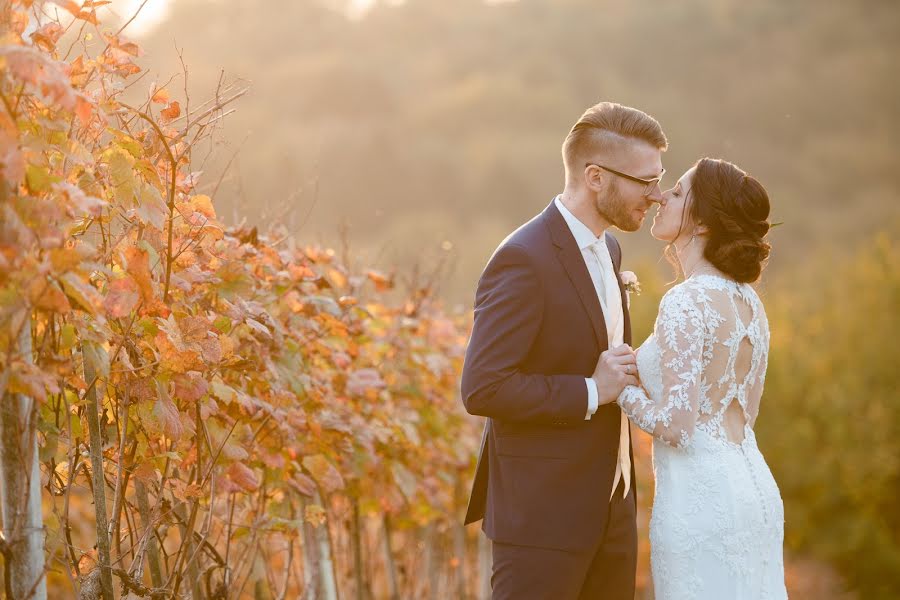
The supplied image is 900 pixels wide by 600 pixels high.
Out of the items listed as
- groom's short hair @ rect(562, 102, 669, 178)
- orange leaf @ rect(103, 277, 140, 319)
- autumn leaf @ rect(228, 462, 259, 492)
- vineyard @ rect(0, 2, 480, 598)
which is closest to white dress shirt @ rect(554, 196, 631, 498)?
groom's short hair @ rect(562, 102, 669, 178)

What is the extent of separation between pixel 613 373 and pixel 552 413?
0.27 metres

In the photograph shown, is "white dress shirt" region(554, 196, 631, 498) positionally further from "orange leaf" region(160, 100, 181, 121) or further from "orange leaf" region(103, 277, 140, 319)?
"orange leaf" region(103, 277, 140, 319)

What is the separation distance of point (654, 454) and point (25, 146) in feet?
7.36

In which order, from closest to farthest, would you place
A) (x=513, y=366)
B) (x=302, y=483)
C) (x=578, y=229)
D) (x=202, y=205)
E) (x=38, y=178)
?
(x=38, y=178), (x=202, y=205), (x=513, y=366), (x=578, y=229), (x=302, y=483)

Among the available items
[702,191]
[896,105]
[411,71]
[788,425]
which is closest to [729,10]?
[896,105]

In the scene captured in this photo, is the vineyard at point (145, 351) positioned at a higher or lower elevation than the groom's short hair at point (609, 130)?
lower

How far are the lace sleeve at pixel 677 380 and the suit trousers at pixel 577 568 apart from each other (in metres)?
0.34

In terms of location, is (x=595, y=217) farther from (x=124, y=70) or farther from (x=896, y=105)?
(x=896, y=105)

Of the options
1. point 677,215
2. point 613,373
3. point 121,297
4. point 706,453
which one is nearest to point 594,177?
point 677,215

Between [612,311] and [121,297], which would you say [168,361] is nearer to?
[121,297]

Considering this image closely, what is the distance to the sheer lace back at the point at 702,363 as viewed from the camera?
9.78 feet

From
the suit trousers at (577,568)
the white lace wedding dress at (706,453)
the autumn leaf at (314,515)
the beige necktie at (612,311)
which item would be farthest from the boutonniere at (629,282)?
the autumn leaf at (314,515)

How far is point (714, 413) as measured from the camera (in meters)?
3.11

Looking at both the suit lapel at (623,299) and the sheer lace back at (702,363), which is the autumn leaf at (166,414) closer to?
the sheer lace back at (702,363)
